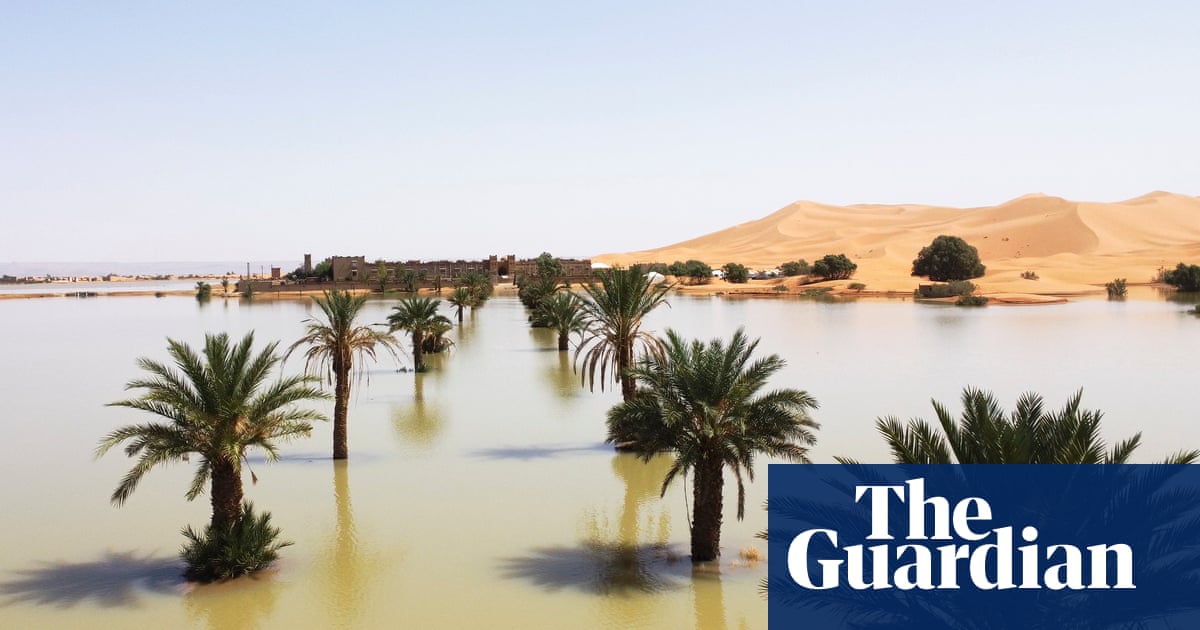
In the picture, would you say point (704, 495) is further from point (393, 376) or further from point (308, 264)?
A: point (308, 264)

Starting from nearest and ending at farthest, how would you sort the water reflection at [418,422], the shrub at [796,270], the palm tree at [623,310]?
the palm tree at [623,310] < the water reflection at [418,422] < the shrub at [796,270]

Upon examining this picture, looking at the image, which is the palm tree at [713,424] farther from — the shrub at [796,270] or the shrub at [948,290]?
the shrub at [796,270]

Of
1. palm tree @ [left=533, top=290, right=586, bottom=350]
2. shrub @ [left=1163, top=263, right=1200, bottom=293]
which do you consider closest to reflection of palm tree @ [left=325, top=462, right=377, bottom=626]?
palm tree @ [left=533, top=290, right=586, bottom=350]

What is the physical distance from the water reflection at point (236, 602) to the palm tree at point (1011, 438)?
25.8ft

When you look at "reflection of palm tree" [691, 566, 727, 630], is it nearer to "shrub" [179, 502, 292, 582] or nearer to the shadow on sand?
"shrub" [179, 502, 292, 582]

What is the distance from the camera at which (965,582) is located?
8.28 metres

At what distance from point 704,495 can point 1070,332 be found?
123 ft

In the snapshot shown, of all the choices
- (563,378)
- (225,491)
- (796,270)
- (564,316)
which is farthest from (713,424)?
(796,270)

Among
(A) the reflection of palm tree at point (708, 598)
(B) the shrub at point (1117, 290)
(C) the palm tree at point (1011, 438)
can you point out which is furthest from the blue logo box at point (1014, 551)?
(B) the shrub at point (1117, 290)

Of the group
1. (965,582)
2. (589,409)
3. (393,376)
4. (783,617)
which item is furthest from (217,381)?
(393,376)

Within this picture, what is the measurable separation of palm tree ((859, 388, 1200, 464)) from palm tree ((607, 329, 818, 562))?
9.12ft

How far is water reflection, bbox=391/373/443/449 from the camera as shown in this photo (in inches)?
832

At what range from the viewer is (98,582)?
12078 millimetres

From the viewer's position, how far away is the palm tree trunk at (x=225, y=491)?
12.0m
